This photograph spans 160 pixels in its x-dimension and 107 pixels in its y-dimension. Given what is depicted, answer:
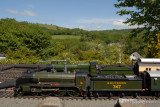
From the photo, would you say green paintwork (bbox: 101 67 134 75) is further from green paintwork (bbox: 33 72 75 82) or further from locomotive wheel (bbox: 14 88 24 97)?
locomotive wheel (bbox: 14 88 24 97)

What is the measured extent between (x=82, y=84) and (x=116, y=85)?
2344 mm

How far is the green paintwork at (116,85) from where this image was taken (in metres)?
10.5

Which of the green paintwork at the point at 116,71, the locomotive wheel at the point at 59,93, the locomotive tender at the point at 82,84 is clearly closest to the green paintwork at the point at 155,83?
the locomotive tender at the point at 82,84

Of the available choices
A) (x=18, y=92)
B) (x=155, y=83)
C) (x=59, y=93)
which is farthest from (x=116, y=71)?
(x=18, y=92)

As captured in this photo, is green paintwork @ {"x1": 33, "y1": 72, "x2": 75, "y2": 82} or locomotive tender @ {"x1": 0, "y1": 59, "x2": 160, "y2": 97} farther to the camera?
green paintwork @ {"x1": 33, "y1": 72, "x2": 75, "y2": 82}

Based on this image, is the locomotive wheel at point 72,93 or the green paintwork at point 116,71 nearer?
the locomotive wheel at point 72,93

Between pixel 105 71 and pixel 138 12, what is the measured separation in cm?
586

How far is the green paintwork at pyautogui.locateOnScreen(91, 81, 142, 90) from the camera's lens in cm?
1055

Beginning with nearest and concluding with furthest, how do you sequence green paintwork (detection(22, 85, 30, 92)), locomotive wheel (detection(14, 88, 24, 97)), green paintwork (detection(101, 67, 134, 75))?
green paintwork (detection(22, 85, 30, 92)) < locomotive wheel (detection(14, 88, 24, 97)) < green paintwork (detection(101, 67, 134, 75))

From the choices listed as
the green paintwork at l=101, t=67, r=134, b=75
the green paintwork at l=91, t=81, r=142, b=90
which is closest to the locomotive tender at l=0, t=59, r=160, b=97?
the green paintwork at l=91, t=81, r=142, b=90

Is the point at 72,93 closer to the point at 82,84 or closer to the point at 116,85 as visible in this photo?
the point at 82,84

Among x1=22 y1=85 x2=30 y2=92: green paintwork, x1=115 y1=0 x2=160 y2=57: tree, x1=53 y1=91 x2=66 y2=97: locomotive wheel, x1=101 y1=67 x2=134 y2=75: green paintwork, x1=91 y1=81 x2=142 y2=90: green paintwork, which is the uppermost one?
x1=115 y1=0 x2=160 y2=57: tree

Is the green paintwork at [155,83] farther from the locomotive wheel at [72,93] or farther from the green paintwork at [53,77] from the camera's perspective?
the green paintwork at [53,77]

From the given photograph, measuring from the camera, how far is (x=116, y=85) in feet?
34.7
